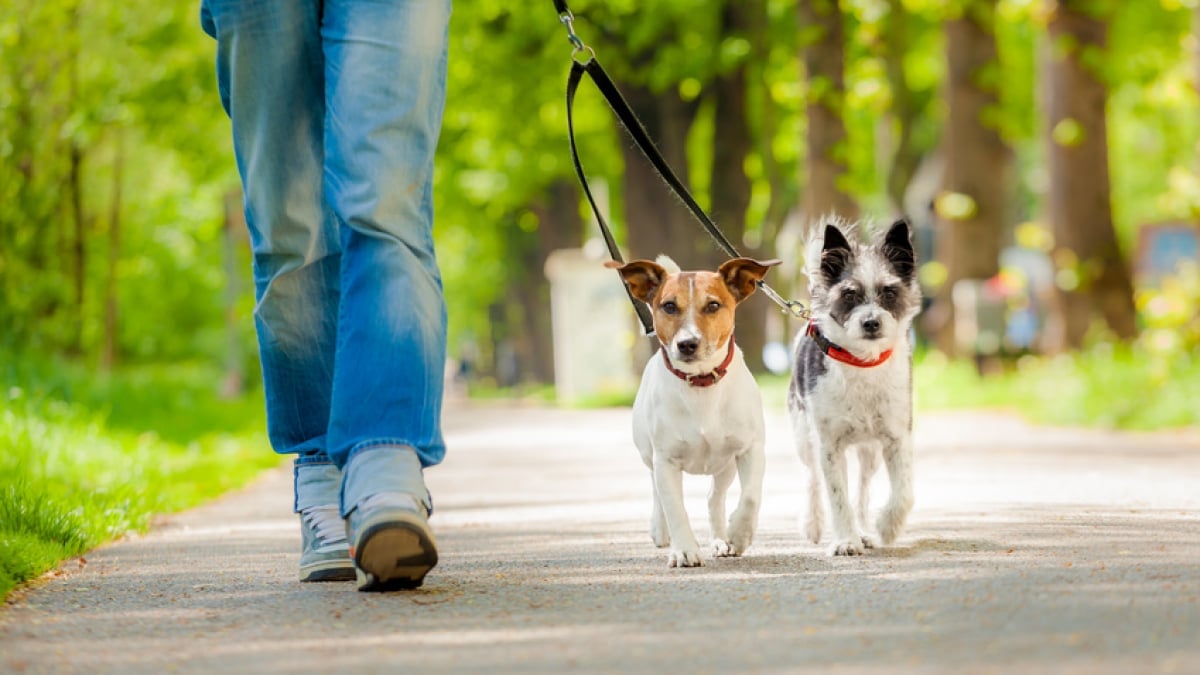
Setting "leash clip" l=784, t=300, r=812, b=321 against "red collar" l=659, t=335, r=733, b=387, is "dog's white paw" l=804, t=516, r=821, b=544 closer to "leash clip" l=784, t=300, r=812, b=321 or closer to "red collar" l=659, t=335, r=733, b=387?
"leash clip" l=784, t=300, r=812, b=321

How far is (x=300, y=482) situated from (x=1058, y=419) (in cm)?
1124

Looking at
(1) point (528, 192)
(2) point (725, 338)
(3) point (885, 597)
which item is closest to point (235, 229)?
(1) point (528, 192)

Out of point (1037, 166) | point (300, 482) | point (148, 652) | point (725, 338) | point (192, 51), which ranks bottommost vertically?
point (148, 652)

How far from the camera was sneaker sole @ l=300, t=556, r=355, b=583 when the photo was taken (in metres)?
4.93

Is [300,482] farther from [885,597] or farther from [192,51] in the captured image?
[192,51]

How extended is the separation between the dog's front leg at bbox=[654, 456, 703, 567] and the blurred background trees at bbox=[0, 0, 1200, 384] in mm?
10418

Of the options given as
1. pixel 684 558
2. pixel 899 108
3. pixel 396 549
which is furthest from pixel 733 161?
pixel 396 549

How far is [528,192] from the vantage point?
3550 cm

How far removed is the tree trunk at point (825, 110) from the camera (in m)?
21.8

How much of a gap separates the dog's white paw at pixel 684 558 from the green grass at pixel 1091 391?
9.11m

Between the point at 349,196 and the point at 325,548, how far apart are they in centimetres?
101

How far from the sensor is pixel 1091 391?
15234 mm

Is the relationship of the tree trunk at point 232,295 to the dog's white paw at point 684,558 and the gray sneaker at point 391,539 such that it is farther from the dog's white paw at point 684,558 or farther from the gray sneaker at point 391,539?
the gray sneaker at point 391,539

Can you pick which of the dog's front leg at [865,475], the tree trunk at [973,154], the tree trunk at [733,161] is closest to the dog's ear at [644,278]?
the dog's front leg at [865,475]
